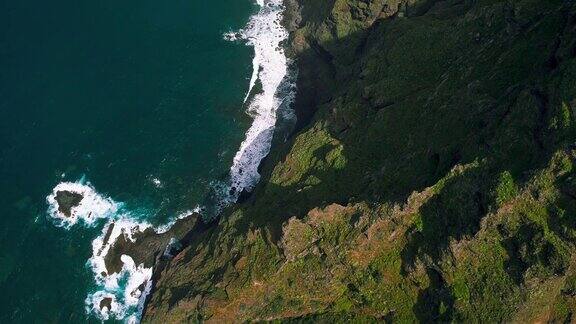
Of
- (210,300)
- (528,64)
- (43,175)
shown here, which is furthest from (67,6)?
(528,64)

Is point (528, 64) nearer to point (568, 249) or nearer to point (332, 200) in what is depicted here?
point (568, 249)

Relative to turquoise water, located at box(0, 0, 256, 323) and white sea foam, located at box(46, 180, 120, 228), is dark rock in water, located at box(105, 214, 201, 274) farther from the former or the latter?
white sea foam, located at box(46, 180, 120, 228)

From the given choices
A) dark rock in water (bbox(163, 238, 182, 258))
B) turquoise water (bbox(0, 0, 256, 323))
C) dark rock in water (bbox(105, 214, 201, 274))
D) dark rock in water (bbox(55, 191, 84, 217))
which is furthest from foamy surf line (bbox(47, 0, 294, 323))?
dark rock in water (bbox(163, 238, 182, 258))

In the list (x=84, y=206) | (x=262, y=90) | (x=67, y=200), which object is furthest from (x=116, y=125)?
(x=262, y=90)

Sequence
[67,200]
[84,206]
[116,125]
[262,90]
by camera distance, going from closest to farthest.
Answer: [84,206], [67,200], [116,125], [262,90]

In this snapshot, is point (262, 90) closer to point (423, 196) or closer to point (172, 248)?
point (172, 248)
